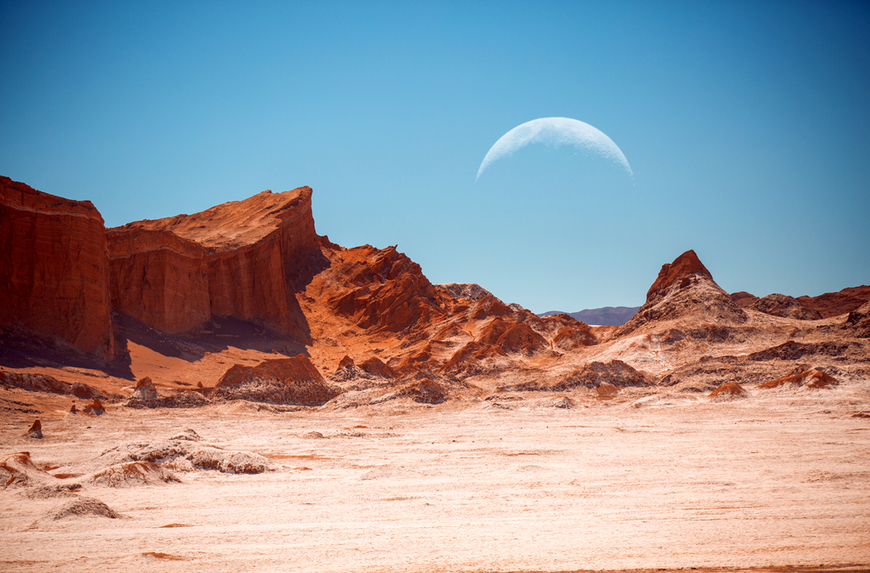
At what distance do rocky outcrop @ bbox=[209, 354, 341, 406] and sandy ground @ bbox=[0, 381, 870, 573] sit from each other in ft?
32.3

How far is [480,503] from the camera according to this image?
11039 mm

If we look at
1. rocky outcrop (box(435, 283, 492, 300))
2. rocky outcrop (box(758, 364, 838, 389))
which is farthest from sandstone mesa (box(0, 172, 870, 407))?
rocky outcrop (box(435, 283, 492, 300))

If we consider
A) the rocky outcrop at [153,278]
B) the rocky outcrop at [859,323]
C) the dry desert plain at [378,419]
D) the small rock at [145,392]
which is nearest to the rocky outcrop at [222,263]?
the rocky outcrop at [153,278]

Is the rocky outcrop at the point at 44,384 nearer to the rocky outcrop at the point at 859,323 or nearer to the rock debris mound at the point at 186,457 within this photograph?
the rock debris mound at the point at 186,457

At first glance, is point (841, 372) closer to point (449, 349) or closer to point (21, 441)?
point (449, 349)

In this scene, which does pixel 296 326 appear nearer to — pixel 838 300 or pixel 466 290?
pixel 466 290

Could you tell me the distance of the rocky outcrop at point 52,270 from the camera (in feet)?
115

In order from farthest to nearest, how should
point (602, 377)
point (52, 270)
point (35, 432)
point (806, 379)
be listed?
point (602, 377) → point (52, 270) → point (806, 379) → point (35, 432)

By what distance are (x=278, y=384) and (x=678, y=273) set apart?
36.4 metres

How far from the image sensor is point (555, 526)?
911 centimetres

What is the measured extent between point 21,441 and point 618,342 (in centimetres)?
3854

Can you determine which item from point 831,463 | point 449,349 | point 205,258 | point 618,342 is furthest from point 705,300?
point 205,258

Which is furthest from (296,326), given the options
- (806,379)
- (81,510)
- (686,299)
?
(81,510)

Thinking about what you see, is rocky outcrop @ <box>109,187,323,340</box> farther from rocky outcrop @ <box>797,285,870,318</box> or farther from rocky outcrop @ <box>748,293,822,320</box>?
rocky outcrop @ <box>797,285,870,318</box>
